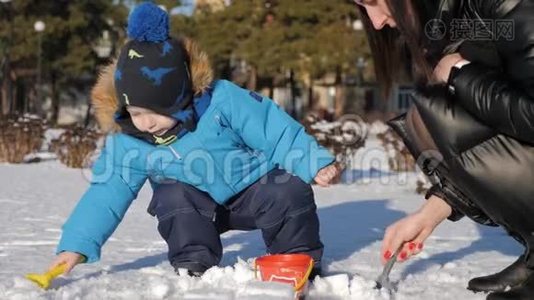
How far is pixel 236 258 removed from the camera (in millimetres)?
3025

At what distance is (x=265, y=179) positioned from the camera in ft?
8.78

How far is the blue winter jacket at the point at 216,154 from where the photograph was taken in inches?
101

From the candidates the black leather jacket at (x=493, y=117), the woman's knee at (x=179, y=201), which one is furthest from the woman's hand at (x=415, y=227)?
the woman's knee at (x=179, y=201)

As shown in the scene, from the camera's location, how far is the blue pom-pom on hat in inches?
99.8

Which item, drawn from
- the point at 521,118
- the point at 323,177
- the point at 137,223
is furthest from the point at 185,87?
the point at 137,223

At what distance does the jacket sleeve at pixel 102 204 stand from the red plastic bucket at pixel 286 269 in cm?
59

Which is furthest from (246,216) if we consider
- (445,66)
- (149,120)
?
(445,66)

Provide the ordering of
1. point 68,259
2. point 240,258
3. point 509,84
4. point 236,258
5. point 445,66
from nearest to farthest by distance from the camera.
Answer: point 509,84 < point 445,66 < point 68,259 < point 240,258 < point 236,258

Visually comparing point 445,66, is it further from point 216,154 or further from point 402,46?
point 216,154

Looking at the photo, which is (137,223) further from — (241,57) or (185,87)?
(241,57)

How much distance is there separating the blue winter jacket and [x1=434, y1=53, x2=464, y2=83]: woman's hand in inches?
21.1

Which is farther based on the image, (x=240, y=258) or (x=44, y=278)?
(x=240, y=258)

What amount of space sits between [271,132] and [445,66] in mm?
734

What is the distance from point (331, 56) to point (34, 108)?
457 inches
